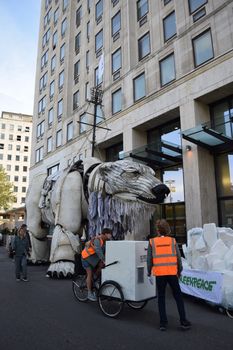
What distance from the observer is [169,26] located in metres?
18.1

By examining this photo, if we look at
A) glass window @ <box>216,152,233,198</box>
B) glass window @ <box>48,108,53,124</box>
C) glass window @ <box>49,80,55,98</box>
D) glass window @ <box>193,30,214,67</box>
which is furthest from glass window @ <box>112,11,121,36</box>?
glass window @ <box>216,152,233,198</box>

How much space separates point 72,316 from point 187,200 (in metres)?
10.4

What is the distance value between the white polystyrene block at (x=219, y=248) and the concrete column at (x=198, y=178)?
7017 mm

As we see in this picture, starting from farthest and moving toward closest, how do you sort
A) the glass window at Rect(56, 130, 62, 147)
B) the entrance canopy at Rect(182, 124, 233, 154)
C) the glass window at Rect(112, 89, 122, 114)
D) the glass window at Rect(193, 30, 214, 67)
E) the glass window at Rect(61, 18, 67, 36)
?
the glass window at Rect(61, 18, 67, 36) < the glass window at Rect(56, 130, 62, 147) < the glass window at Rect(112, 89, 122, 114) < the glass window at Rect(193, 30, 214, 67) < the entrance canopy at Rect(182, 124, 233, 154)

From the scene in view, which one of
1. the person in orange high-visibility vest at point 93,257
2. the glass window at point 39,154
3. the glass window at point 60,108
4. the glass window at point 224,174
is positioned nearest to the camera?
the person in orange high-visibility vest at point 93,257

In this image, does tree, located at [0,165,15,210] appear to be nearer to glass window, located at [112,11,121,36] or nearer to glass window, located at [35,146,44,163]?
glass window, located at [35,146,44,163]

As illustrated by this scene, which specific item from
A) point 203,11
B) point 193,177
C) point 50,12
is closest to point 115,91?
point 203,11

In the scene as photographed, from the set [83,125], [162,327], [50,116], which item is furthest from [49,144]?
[162,327]

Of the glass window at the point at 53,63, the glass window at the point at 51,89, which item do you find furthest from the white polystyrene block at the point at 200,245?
the glass window at the point at 53,63

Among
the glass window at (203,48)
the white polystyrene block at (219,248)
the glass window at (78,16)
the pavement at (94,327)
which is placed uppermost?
the glass window at (78,16)

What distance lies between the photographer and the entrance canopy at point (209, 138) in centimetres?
1310

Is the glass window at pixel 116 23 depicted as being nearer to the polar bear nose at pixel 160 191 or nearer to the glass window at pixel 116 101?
the glass window at pixel 116 101

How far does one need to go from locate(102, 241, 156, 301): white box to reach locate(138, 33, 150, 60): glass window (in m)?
16.4

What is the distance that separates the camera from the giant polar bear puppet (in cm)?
698
